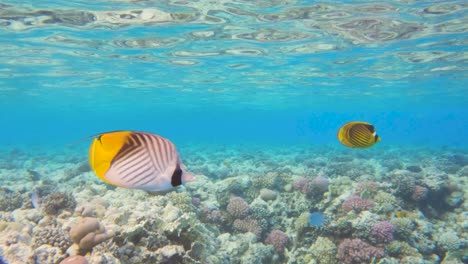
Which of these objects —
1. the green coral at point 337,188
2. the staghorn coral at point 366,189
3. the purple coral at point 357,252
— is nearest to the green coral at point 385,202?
the staghorn coral at point 366,189

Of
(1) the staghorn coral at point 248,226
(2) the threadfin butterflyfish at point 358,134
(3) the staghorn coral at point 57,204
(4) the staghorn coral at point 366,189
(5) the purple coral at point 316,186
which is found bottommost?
(1) the staghorn coral at point 248,226

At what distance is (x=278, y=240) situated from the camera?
8.09m

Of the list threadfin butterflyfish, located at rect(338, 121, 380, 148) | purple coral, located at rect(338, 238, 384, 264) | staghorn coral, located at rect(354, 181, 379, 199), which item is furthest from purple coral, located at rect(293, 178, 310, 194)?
threadfin butterflyfish, located at rect(338, 121, 380, 148)

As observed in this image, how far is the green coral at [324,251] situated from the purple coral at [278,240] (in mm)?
1002

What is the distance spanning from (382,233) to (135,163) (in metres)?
6.86

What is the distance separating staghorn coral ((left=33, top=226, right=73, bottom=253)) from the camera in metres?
4.60

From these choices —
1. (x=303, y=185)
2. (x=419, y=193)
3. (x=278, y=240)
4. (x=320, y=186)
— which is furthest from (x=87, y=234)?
(x=419, y=193)

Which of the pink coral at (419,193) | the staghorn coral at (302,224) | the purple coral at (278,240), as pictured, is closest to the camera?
the staghorn coral at (302,224)

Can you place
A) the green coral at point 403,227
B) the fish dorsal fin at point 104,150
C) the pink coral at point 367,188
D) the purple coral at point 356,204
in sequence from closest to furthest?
the fish dorsal fin at point 104,150, the green coral at point 403,227, the purple coral at point 356,204, the pink coral at point 367,188

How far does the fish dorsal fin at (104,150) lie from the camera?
67.1 inches

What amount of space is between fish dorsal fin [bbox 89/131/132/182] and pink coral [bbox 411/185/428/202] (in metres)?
9.55

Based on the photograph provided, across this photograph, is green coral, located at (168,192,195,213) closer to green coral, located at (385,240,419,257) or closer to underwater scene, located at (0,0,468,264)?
underwater scene, located at (0,0,468,264)

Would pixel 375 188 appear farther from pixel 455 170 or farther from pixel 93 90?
pixel 93 90

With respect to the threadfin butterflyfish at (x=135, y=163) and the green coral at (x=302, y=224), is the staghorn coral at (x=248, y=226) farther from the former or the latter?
the threadfin butterflyfish at (x=135, y=163)
